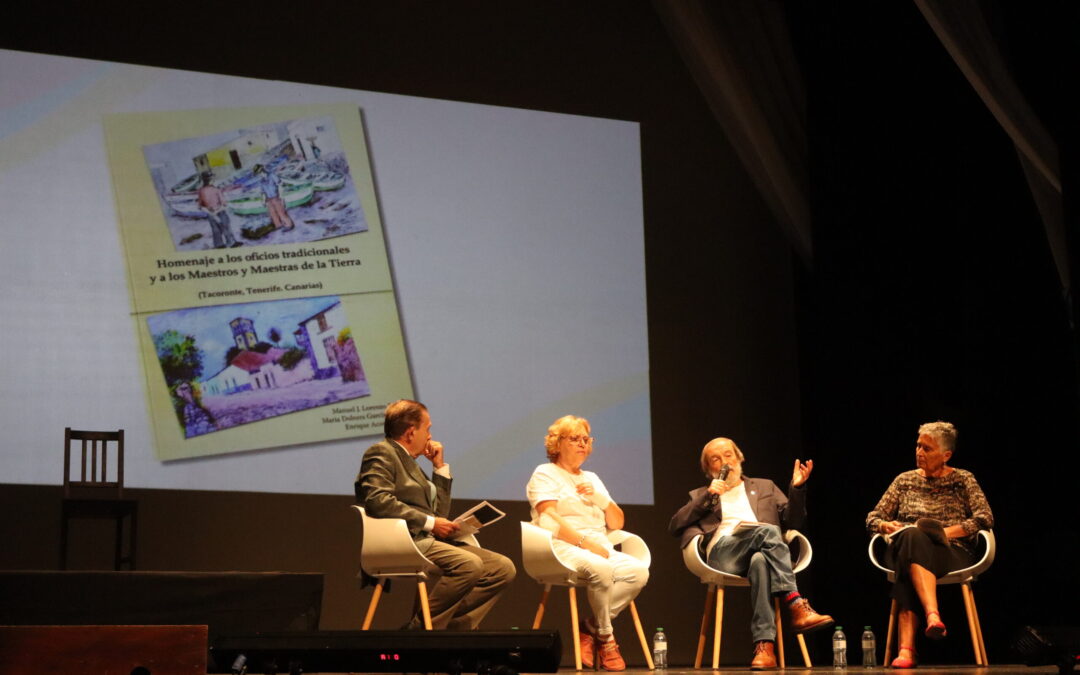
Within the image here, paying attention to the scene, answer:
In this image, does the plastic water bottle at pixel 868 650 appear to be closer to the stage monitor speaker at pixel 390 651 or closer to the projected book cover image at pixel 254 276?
the stage monitor speaker at pixel 390 651

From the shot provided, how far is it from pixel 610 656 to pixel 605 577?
1.01 feet

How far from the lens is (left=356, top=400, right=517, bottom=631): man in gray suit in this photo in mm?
4660

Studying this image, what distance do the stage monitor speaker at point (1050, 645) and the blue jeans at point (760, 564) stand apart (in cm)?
113

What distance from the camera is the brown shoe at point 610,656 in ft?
15.9

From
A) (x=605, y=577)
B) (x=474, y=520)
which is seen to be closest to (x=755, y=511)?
(x=605, y=577)

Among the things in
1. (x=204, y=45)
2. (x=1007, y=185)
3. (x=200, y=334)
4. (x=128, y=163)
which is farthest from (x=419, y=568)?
(x=1007, y=185)

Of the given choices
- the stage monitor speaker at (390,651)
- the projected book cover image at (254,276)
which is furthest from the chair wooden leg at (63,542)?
the stage monitor speaker at (390,651)

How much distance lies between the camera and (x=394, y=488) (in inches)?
186

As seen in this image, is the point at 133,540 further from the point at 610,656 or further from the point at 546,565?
the point at 610,656

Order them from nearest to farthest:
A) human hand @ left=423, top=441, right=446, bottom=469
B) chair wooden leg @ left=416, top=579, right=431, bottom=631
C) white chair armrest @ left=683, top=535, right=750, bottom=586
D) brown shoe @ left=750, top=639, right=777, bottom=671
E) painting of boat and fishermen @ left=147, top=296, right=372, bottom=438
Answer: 1. chair wooden leg @ left=416, top=579, right=431, bottom=631
2. brown shoe @ left=750, top=639, right=777, bottom=671
3. human hand @ left=423, top=441, right=446, bottom=469
4. white chair armrest @ left=683, top=535, right=750, bottom=586
5. painting of boat and fishermen @ left=147, top=296, right=372, bottom=438

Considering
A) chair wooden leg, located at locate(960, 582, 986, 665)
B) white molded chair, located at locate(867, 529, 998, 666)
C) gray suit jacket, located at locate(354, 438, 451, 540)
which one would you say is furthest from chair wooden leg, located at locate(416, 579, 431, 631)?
chair wooden leg, located at locate(960, 582, 986, 665)

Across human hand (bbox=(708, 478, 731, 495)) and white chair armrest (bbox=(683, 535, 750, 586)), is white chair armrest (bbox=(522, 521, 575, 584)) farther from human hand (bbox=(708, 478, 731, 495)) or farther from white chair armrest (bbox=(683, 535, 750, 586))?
human hand (bbox=(708, 478, 731, 495))

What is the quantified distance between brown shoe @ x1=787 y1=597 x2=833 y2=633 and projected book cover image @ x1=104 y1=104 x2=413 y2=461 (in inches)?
84.4

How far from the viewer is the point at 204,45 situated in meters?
5.84
